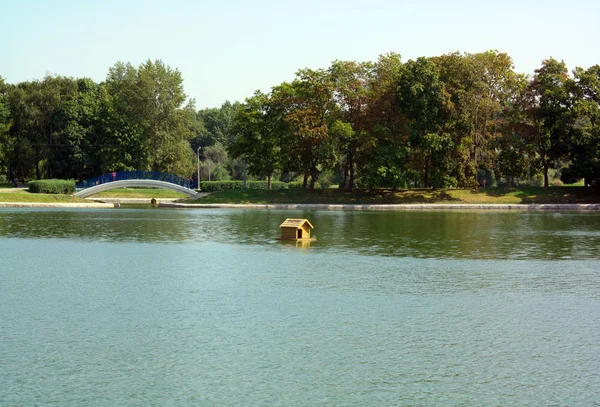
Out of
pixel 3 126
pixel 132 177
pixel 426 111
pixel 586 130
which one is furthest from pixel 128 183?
pixel 586 130

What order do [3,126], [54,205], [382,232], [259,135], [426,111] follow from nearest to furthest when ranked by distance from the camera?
[382,232], [54,205], [426,111], [259,135], [3,126]

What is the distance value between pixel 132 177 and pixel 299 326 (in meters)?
70.3

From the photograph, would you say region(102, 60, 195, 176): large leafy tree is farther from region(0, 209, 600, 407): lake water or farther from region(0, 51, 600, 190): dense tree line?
region(0, 209, 600, 407): lake water

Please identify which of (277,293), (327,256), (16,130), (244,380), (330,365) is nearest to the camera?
(244,380)

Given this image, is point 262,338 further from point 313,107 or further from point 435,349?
point 313,107

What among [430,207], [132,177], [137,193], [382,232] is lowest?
[382,232]

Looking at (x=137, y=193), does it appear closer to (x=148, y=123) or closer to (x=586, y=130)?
(x=148, y=123)

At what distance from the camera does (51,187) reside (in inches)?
2913

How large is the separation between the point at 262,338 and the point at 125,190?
77.6 meters

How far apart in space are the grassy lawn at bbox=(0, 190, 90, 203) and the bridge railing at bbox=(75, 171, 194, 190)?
6338mm

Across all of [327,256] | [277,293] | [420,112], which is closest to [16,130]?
[420,112]

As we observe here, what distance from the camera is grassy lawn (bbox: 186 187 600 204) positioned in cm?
6938

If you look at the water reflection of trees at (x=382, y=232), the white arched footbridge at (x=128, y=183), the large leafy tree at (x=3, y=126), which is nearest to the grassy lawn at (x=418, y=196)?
the white arched footbridge at (x=128, y=183)

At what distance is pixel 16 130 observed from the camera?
9450cm
